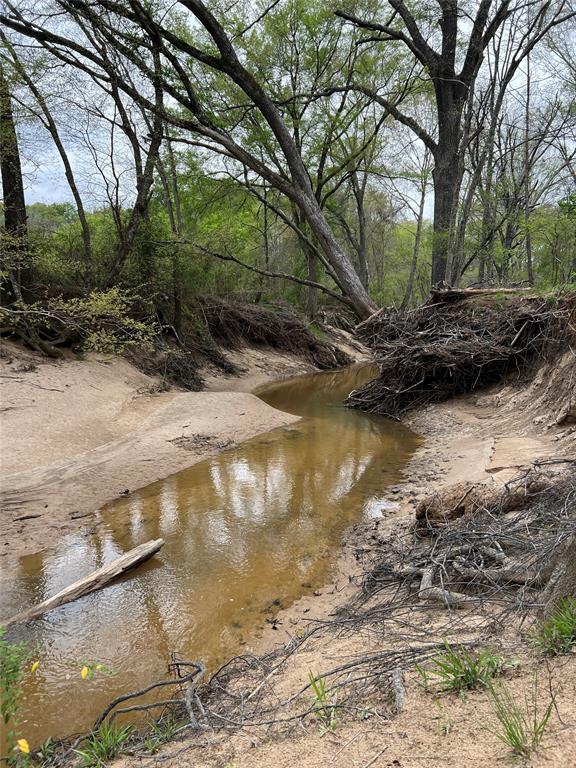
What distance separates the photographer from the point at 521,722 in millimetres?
1584

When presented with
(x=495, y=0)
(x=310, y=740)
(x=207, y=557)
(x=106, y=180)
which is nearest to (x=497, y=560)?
(x=310, y=740)

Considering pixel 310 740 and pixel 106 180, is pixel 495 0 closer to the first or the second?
pixel 106 180

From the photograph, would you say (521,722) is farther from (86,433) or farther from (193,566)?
(86,433)

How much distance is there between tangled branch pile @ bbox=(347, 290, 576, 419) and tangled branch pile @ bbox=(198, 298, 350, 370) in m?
8.54

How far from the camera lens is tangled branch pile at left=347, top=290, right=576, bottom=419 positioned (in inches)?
390

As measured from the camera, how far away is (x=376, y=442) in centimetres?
988

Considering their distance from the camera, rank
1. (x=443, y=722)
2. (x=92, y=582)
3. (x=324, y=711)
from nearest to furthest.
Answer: (x=443, y=722) < (x=324, y=711) < (x=92, y=582)

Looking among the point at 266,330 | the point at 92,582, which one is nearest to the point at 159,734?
the point at 92,582

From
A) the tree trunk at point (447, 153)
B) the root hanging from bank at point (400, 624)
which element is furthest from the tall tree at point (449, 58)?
the root hanging from bank at point (400, 624)

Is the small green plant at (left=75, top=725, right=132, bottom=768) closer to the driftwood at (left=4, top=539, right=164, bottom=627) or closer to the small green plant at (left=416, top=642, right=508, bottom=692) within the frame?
the small green plant at (left=416, top=642, right=508, bottom=692)

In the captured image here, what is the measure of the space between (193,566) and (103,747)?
2644mm

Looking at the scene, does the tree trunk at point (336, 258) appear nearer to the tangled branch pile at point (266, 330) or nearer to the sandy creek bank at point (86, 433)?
the sandy creek bank at point (86, 433)

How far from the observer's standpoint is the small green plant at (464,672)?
1946 millimetres

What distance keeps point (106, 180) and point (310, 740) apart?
1437 centimetres
